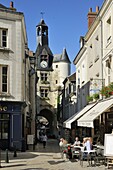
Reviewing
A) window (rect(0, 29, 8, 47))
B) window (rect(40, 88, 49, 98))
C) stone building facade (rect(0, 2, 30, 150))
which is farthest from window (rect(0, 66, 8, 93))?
window (rect(40, 88, 49, 98))

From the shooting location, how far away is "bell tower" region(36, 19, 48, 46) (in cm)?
7344

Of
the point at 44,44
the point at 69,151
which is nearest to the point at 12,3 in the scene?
the point at 69,151

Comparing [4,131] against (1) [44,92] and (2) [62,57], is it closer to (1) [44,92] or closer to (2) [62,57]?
(1) [44,92]

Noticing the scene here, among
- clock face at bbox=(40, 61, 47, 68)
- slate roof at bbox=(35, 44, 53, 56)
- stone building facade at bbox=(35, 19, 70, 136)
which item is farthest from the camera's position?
slate roof at bbox=(35, 44, 53, 56)

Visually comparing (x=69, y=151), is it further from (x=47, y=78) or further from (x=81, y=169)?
(x=47, y=78)

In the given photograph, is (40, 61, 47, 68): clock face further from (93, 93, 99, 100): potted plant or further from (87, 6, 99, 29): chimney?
(93, 93, 99, 100): potted plant

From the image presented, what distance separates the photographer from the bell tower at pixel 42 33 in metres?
73.4

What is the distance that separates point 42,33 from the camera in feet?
245

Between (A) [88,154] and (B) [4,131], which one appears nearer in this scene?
(A) [88,154]

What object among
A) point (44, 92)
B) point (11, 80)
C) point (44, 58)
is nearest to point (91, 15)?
point (11, 80)

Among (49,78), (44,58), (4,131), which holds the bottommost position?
(4,131)

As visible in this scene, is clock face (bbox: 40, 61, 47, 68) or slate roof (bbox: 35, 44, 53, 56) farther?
slate roof (bbox: 35, 44, 53, 56)

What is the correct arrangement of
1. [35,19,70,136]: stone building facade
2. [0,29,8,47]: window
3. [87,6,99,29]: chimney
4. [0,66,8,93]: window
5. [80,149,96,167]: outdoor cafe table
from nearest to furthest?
[80,149,96,167]: outdoor cafe table → [0,66,8,93]: window → [0,29,8,47]: window → [87,6,99,29]: chimney → [35,19,70,136]: stone building facade

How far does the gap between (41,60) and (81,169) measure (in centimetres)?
5626
